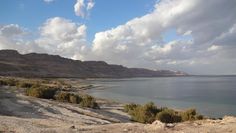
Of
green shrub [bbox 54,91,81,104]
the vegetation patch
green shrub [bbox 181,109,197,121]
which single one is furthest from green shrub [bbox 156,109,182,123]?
green shrub [bbox 54,91,81,104]

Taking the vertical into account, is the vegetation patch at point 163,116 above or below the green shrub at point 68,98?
below

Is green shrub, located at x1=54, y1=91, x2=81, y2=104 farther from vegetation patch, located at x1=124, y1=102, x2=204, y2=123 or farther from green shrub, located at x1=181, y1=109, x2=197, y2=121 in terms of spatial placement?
green shrub, located at x1=181, y1=109, x2=197, y2=121

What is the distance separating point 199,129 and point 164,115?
1243 cm

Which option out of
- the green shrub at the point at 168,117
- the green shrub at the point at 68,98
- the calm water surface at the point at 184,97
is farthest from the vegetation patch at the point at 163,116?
the calm water surface at the point at 184,97

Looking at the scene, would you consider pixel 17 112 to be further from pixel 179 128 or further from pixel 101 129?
pixel 179 128

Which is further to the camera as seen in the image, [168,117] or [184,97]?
[184,97]

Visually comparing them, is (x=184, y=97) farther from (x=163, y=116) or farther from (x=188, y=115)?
(x=163, y=116)

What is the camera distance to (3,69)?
483ft

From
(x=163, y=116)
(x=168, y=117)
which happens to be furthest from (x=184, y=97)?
(x=163, y=116)

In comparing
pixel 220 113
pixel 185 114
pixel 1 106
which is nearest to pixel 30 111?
pixel 1 106

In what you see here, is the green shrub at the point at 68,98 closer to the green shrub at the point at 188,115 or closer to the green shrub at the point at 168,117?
the green shrub at the point at 168,117

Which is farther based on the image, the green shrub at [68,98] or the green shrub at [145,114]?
the green shrub at [68,98]

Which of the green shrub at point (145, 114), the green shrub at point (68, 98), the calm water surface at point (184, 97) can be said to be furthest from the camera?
the calm water surface at point (184, 97)

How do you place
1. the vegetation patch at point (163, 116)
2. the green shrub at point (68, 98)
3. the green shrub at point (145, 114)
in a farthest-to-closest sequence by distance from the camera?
the green shrub at point (68, 98)
the green shrub at point (145, 114)
the vegetation patch at point (163, 116)
